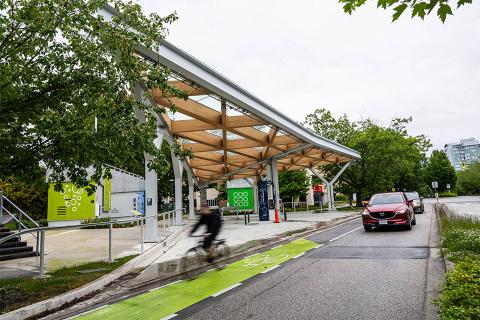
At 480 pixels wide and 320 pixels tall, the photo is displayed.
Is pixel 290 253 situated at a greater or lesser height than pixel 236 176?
lesser

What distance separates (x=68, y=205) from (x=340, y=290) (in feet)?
79.2

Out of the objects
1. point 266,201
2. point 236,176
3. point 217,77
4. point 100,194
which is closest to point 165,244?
point 217,77

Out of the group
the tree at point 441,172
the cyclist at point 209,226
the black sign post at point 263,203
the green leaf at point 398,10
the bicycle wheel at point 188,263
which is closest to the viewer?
the green leaf at point 398,10

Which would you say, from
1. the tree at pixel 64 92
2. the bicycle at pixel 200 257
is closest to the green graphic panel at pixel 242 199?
the bicycle at pixel 200 257

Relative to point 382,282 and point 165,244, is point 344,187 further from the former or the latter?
point 382,282

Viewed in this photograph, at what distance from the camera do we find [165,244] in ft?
44.6

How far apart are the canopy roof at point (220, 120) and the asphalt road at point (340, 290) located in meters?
4.48

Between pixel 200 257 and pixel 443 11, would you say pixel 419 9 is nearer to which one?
pixel 443 11

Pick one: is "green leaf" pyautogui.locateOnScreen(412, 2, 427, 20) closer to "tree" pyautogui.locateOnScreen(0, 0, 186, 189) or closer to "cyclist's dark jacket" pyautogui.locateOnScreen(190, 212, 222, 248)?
"tree" pyautogui.locateOnScreen(0, 0, 186, 189)

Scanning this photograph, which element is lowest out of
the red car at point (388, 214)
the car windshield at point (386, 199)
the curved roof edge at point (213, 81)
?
the red car at point (388, 214)

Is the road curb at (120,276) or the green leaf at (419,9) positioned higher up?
the green leaf at (419,9)

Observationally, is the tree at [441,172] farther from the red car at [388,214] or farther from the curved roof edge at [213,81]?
the red car at [388,214]

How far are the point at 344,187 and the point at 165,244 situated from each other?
34.4 m

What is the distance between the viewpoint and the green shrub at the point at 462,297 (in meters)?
3.55
